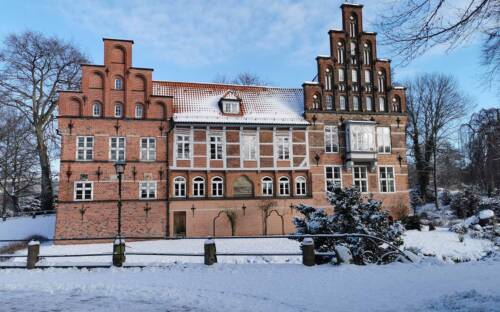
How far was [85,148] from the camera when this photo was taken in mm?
25438

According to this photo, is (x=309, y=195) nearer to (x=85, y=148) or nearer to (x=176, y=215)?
(x=176, y=215)

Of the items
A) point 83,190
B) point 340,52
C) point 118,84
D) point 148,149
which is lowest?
point 83,190

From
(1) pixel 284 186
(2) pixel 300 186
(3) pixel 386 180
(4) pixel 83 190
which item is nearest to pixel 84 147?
(4) pixel 83 190

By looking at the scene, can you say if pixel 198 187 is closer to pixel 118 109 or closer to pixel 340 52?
pixel 118 109

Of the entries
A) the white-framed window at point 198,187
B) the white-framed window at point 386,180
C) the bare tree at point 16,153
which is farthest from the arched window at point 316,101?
the bare tree at point 16,153

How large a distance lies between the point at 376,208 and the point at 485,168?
2942 cm

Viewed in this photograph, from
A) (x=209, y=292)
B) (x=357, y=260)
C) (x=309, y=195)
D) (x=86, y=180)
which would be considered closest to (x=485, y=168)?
(x=309, y=195)

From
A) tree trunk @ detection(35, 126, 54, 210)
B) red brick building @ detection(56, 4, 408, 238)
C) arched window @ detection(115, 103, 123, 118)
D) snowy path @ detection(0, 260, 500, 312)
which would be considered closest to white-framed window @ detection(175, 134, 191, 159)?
red brick building @ detection(56, 4, 408, 238)

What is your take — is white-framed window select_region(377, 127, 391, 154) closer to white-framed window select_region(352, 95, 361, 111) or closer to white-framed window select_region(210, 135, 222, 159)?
white-framed window select_region(352, 95, 361, 111)

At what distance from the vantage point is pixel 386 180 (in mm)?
29656

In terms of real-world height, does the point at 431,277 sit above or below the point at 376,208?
below

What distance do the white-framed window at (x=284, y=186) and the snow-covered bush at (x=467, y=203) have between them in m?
14.7

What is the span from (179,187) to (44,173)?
12923mm

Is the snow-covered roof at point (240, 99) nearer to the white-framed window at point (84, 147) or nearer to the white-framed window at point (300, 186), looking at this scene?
the white-framed window at point (300, 186)
